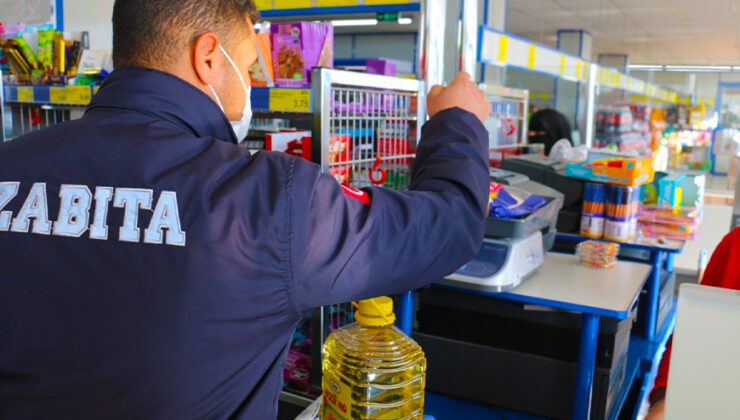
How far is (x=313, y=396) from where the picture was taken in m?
2.12

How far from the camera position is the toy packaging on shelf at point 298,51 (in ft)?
6.40

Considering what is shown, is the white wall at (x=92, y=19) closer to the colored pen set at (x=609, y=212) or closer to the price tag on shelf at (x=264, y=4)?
the price tag on shelf at (x=264, y=4)

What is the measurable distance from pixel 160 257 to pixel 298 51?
124 cm

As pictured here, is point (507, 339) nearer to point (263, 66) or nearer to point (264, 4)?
point (263, 66)

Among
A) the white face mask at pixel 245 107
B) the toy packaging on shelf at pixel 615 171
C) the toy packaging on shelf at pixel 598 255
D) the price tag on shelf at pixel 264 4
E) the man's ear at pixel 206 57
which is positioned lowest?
the toy packaging on shelf at pixel 598 255

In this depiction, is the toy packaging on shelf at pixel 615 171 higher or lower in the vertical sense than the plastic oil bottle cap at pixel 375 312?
higher

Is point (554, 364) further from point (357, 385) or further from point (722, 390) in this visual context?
point (722, 390)

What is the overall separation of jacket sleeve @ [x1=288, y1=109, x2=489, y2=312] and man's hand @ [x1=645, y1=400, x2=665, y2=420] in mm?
740

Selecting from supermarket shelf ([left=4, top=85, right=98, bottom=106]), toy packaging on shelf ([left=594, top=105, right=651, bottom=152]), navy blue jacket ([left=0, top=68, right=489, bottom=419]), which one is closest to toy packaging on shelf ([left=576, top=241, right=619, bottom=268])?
navy blue jacket ([left=0, top=68, right=489, bottom=419])

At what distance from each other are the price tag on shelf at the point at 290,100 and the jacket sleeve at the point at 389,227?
2.32 ft

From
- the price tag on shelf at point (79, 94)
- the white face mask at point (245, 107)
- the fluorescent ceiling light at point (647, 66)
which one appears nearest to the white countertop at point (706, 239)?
the white face mask at point (245, 107)

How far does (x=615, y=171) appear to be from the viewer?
2785mm

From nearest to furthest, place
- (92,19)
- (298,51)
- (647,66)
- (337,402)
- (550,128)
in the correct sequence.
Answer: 1. (337,402)
2. (298,51)
3. (92,19)
4. (550,128)
5. (647,66)

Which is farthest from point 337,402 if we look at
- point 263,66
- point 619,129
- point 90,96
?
point 619,129
